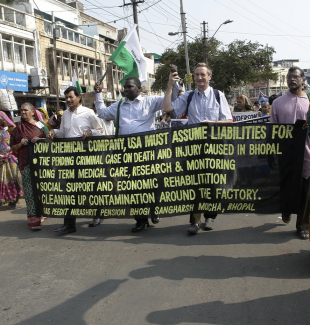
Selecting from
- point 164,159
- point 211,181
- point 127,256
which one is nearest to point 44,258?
point 127,256

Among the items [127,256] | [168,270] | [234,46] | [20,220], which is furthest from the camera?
[234,46]

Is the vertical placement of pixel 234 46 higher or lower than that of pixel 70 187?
higher

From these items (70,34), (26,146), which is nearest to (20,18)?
(70,34)

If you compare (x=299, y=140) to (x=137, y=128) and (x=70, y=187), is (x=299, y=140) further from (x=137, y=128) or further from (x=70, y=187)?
(x=70, y=187)

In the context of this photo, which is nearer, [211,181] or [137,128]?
[211,181]

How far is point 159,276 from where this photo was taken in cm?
356

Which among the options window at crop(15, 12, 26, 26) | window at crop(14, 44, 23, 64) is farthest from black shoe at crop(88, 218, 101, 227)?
window at crop(15, 12, 26, 26)

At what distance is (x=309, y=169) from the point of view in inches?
172

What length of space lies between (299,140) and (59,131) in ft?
10.2

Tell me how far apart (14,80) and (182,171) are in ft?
73.9

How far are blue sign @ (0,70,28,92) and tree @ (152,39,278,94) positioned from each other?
13083 millimetres

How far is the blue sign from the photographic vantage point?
23306 mm

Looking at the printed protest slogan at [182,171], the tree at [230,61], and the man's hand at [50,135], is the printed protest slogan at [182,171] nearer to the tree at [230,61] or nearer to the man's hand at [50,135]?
the man's hand at [50,135]

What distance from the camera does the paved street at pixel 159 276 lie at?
9.47 ft
